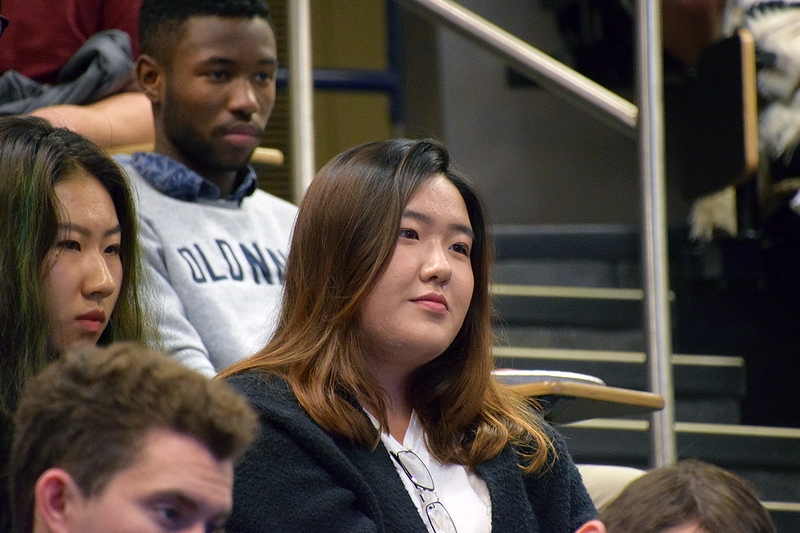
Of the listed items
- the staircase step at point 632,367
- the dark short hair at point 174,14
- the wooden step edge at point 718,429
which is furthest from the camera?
the staircase step at point 632,367

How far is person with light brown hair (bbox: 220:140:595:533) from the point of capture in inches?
49.6

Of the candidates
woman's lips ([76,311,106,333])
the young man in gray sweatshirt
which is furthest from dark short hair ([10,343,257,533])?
the young man in gray sweatshirt

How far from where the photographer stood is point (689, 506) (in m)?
1.11

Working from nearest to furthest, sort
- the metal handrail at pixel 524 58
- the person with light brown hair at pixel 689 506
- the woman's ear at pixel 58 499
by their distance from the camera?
the woman's ear at pixel 58 499
the person with light brown hair at pixel 689 506
the metal handrail at pixel 524 58

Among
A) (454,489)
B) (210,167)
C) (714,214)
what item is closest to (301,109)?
(210,167)

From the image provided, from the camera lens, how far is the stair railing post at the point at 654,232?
7.18 ft

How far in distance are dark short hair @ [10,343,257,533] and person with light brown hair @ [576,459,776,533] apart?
1.54ft

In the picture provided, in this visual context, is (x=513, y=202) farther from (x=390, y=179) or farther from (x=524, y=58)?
(x=390, y=179)

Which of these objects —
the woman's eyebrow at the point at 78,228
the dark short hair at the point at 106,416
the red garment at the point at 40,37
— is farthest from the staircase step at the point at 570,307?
the dark short hair at the point at 106,416

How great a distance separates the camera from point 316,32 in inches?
162

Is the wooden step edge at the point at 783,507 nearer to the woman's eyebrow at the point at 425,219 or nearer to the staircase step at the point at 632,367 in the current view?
the staircase step at the point at 632,367

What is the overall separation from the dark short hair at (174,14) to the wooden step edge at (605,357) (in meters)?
1.14

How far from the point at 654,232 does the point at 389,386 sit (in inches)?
38.6

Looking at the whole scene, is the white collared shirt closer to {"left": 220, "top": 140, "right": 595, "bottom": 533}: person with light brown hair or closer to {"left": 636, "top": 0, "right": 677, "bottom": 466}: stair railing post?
{"left": 220, "top": 140, "right": 595, "bottom": 533}: person with light brown hair
